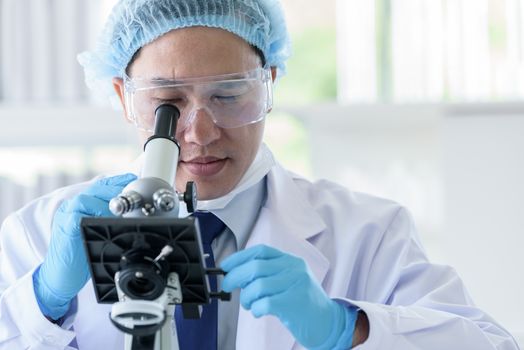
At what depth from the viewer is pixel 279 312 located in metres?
1.42

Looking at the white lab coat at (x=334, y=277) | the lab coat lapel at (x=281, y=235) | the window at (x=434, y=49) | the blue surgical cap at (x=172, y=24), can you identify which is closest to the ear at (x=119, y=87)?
the blue surgical cap at (x=172, y=24)

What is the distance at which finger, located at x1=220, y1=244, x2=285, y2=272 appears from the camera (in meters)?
1.40

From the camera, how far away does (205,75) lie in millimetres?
1624

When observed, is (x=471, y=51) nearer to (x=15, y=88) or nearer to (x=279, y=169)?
(x=279, y=169)

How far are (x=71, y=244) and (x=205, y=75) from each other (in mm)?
412

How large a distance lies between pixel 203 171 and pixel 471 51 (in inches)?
53.3

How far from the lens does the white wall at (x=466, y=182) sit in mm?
2693

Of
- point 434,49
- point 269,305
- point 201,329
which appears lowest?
point 201,329

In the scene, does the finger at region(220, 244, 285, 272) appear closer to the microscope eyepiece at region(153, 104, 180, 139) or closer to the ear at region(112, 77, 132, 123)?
the microscope eyepiece at region(153, 104, 180, 139)

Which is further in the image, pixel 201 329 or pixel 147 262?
pixel 201 329

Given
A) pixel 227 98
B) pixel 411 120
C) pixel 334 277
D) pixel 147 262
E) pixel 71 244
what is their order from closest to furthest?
pixel 147 262, pixel 71 244, pixel 227 98, pixel 334 277, pixel 411 120

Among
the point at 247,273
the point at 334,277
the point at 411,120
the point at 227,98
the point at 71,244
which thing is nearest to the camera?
the point at 247,273

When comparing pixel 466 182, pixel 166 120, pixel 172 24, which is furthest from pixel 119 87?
pixel 466 182

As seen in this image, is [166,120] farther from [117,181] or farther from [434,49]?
[434,49]
